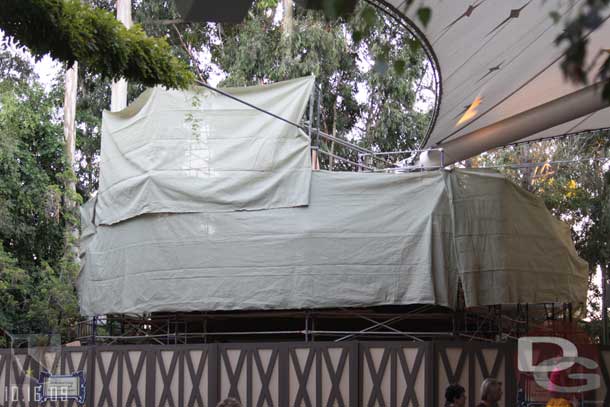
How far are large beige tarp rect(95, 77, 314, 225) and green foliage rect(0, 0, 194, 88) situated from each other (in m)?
6.66

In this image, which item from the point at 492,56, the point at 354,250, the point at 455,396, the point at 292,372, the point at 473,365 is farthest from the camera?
the point at 492,56

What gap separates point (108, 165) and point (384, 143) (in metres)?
15.7

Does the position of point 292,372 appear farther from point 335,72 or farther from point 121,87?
point 335,72

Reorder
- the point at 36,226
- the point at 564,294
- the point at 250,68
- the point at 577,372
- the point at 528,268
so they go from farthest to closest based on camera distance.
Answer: the point at 250,68, the point at 36,226, the point at 564,294, the point at 528,268, the point at 577,372

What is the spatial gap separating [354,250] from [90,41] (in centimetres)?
818

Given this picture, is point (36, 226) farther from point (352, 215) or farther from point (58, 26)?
point (58, 26)

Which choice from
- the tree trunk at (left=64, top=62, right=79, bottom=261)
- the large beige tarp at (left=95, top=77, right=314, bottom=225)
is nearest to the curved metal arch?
the large beige tarp at (left=95, top=77, right=314, bottom=225)

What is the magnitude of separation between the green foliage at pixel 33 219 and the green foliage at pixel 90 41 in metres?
15.8

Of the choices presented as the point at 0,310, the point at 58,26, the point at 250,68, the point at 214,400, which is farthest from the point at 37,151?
the point at 58,26

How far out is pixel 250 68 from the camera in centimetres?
3391

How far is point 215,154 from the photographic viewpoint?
60.5 feet

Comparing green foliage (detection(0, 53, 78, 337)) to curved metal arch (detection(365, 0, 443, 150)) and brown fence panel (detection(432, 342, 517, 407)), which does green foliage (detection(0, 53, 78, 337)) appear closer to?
curved metal arch (detection(365, 0, 443, 150))

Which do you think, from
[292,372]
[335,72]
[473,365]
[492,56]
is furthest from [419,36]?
[335,72]

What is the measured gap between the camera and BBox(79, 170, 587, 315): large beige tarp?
17.2 m
